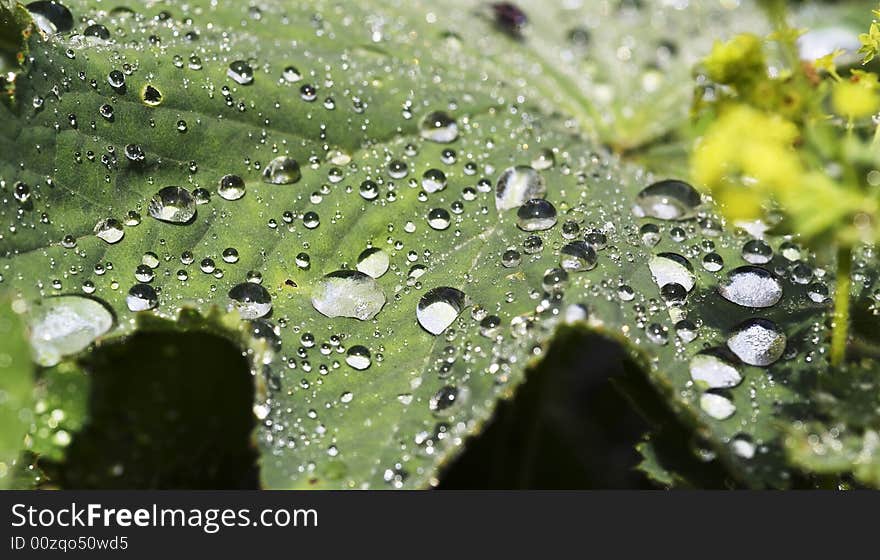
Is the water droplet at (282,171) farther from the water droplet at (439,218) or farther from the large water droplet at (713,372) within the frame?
the large water droplet at (713,372)

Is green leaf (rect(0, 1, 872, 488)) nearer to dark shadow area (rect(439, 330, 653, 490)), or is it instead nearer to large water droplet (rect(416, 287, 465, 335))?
large water droplet (rect(416, 287, 465, 335))

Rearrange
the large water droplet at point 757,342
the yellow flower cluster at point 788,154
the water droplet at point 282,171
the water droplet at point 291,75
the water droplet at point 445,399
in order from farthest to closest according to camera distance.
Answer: the water droplet at point 291,75
the water droplet at point 282,171
the large water droplet at point 757,342
the water droplet at point 445,399
the yellow flower cluster at point 788,154

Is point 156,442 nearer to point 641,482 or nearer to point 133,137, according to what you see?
point 133,137

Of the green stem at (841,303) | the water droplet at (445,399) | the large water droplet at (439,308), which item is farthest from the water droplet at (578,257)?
the green stem at (841,303)

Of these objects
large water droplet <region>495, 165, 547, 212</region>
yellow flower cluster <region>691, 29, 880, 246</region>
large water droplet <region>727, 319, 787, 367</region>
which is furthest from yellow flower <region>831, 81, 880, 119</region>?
large water droplet <region>495, 165, 547, 212</region>

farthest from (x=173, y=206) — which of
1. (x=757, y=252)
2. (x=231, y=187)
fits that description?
(x=757, y=252)

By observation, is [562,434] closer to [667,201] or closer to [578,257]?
[667,201]
